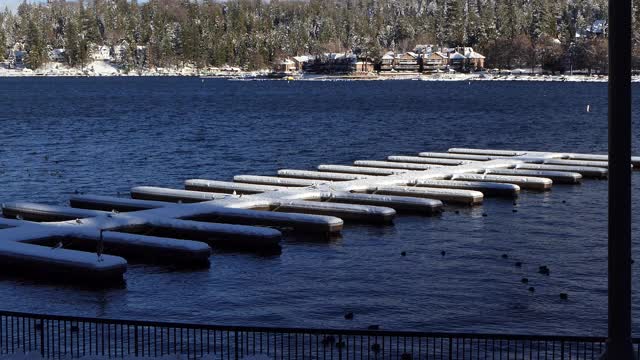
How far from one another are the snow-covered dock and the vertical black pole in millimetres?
22388

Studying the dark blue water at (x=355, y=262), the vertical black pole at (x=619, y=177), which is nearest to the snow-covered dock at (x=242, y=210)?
the dark blue water at (x=355, y=262)

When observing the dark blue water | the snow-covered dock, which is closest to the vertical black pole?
the dark blue water

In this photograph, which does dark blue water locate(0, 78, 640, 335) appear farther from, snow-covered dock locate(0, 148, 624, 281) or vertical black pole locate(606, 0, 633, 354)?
vertical black pole locate(606, 0, 633, 354)

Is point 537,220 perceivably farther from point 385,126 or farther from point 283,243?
point 385,126

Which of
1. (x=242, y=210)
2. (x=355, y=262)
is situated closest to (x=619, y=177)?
(x=355, y=262)

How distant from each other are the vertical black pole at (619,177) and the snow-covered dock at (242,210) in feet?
73.5

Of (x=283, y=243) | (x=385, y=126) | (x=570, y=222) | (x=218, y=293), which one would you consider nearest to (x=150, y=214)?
(x=283, y=243)

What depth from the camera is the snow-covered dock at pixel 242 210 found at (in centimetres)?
3475

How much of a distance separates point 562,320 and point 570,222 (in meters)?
17.2

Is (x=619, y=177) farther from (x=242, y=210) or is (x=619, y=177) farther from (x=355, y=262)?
(x=242, y=210)

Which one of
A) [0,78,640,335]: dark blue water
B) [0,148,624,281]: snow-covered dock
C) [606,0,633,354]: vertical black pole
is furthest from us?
[0,148,624,281]: snow-covered dock

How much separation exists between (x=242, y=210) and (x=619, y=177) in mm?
32483

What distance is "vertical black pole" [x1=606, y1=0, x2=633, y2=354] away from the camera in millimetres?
10352

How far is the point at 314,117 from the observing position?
13638 cm
